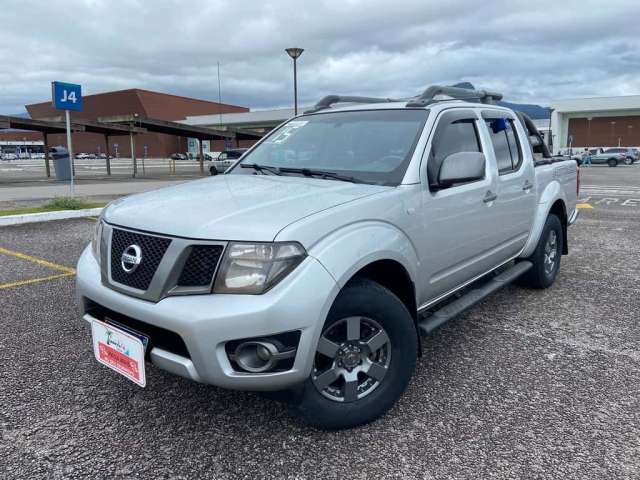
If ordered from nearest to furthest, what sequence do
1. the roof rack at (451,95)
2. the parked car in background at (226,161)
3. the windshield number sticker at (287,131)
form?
the roof rack at (451,95), the windshield number sticker at (287,131), the parked car in background at (226,161)

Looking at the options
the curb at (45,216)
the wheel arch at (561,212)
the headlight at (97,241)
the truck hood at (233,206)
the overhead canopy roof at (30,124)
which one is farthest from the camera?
the overhead canopy roof at (30,124)

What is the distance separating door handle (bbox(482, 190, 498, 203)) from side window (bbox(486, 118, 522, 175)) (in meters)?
0.35

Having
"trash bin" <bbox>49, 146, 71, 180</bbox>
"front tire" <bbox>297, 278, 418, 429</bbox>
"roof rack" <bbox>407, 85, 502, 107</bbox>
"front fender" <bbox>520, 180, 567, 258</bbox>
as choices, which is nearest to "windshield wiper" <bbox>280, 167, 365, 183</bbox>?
"front tire" <bbox>297, 278, 418, 429</bbox>

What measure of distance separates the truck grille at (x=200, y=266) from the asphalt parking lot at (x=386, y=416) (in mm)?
858

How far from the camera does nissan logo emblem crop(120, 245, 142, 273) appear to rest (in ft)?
7.92

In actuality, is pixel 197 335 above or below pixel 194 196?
below

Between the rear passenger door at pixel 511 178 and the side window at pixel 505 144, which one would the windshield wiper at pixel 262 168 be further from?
the side window at pixel 505 144

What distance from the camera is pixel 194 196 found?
9.31ft

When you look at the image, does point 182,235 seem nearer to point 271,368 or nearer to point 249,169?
point 271,368

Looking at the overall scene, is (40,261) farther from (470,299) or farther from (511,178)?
(511,178)

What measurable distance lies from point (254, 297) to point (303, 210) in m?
0.51

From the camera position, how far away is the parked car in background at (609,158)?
137 feet

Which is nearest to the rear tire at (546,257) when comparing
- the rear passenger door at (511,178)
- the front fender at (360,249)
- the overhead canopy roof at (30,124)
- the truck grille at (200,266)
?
the rear passenger door at (511,178)

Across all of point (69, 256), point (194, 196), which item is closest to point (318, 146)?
point (194, 196)
